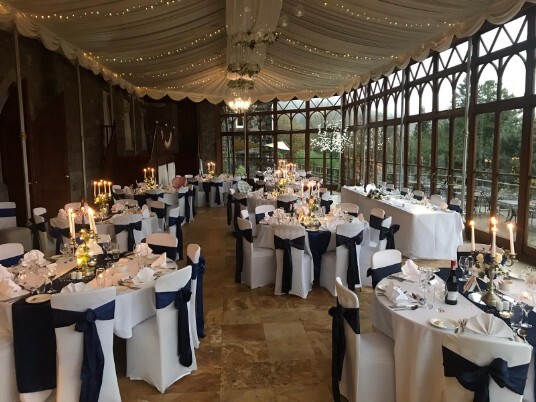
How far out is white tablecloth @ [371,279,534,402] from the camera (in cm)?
275

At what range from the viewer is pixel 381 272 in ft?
12.7

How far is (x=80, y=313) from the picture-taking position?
2.90 m

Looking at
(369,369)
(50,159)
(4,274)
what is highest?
(50,159)

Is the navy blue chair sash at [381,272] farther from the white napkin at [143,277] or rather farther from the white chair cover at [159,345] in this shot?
the white napkin at [143,277]

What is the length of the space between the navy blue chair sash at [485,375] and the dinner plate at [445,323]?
479mm

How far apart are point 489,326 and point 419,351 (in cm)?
45

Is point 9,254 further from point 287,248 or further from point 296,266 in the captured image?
point 296,266

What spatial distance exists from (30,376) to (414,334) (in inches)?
106

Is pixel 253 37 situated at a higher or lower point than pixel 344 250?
higher

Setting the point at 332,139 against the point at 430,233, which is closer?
the point at 430,233

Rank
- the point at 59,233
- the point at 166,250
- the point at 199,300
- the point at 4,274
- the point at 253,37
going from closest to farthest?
the point at 4,274 → the point at 199,300 → the point at 166,250 → the point at 59,233 → the point at 253,37

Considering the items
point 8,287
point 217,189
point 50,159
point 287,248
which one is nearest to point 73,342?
point 8,287

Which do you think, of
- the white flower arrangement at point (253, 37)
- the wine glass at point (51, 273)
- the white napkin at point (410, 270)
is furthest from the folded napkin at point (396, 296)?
the white flower arrangement at point (253, 37)

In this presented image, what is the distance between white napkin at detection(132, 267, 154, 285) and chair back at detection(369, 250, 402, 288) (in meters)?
1.89
